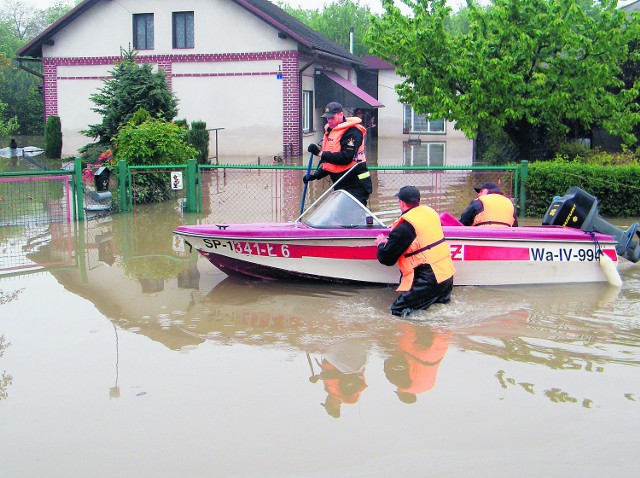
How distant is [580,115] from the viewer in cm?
1639

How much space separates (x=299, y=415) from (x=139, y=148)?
1134 centimetres

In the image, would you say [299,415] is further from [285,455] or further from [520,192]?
[520,192]

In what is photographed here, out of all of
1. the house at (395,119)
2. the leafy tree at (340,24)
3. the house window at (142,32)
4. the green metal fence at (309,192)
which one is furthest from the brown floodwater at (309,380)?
the leafy tree at (340,24)

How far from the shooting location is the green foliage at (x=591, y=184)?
13992mm

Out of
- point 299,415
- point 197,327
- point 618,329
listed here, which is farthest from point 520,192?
point 299,415

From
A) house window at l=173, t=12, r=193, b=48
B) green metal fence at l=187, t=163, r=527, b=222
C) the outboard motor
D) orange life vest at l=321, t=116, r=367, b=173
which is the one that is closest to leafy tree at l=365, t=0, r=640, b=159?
green metal fence at l=187, t=163, r=527, b=222

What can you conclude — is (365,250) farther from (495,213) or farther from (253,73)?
(253,73)

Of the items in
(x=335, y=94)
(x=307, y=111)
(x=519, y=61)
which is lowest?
(x=307, y=111)

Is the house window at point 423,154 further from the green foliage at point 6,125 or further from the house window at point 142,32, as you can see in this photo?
the green foliage at point 6,125

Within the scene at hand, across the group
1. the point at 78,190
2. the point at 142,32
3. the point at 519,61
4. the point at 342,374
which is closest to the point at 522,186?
the point at 519,61

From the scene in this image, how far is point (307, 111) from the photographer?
1180 inches

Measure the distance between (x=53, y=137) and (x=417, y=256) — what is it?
22.9 metres

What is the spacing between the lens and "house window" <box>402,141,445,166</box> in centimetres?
2663

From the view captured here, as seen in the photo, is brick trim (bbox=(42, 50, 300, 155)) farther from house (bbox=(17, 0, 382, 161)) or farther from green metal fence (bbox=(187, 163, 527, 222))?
green metal fence (bbox=(187, 163, 527, 222))
